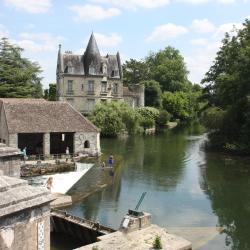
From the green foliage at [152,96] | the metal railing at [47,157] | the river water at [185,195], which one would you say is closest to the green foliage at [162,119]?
the green foliage at [152,96]

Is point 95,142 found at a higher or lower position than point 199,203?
higher

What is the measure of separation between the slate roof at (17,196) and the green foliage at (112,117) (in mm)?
51902

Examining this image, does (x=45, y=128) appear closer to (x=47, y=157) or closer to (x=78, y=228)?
(x=47, y=157)

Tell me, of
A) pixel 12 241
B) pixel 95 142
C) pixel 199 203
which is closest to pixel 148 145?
pixel 95 142

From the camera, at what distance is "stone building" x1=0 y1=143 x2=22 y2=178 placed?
13820mm

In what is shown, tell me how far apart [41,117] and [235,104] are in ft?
67.8

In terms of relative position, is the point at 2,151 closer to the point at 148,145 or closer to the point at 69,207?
the point at 69,207

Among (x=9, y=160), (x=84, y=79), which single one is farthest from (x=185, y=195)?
(x=84, y=79)

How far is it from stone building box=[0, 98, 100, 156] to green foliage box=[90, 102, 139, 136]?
53.9ft

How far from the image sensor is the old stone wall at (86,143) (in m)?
42.3

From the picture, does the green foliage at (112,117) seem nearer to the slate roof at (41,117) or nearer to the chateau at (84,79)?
the chateau at (84,79)

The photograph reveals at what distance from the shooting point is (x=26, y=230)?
29.2 ft

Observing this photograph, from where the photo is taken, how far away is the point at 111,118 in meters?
61.2

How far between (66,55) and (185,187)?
145 feet
